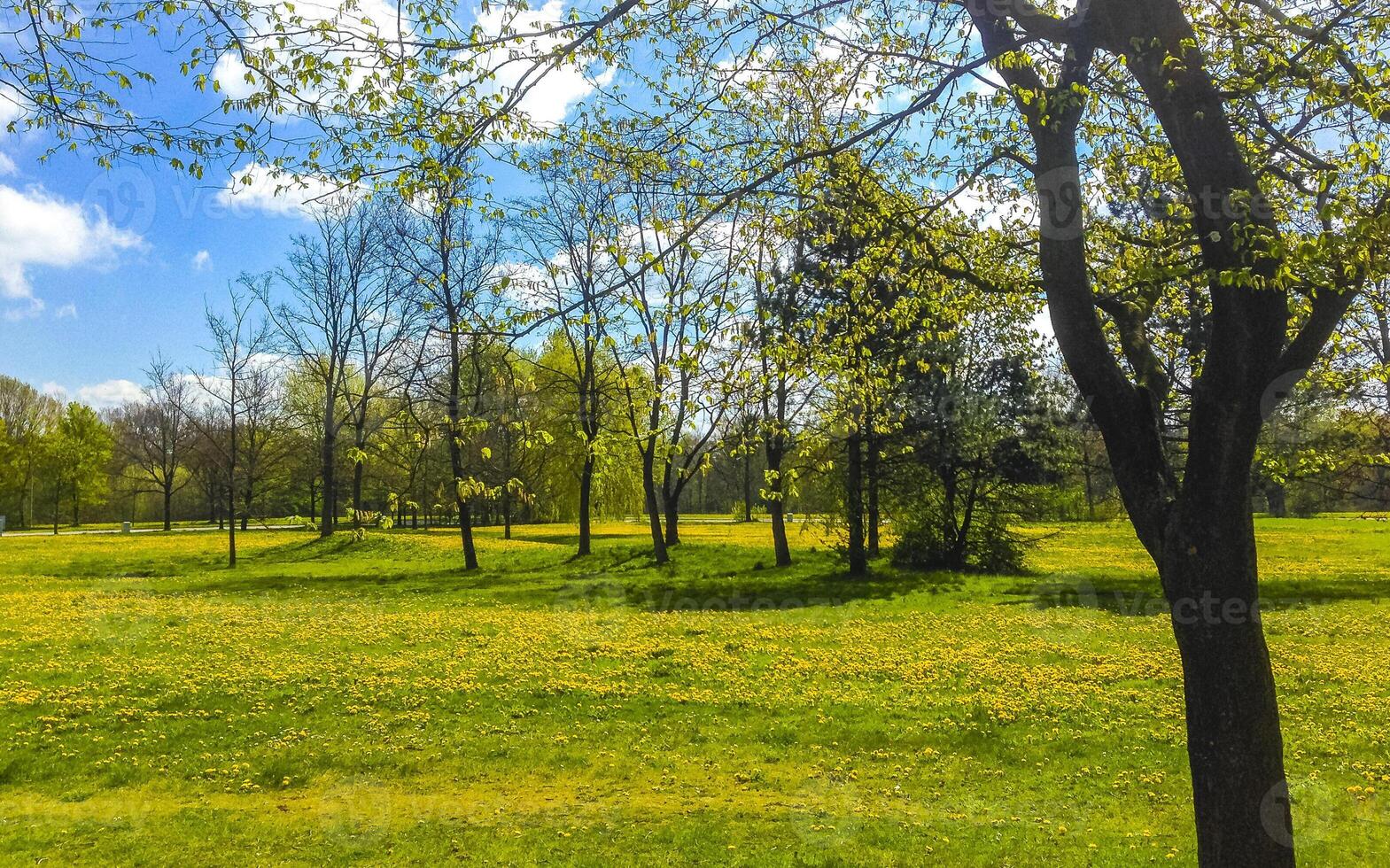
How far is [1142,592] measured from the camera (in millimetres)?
22438

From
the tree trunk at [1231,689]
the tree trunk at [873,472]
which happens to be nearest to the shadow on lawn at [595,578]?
the tree trunk at [873,472]

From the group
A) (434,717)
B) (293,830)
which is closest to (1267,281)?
(293,830)

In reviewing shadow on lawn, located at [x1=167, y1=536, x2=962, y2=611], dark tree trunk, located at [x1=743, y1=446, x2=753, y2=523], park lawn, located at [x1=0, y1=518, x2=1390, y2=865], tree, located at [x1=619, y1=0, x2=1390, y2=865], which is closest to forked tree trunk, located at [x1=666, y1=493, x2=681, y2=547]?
shadow on lawn, located at [x1=167, y1=536, x2=962, y2=611]

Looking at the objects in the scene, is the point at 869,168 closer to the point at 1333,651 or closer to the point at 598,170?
the point at 598,170

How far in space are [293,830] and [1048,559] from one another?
1211 inches

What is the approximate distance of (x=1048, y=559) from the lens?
3219cm

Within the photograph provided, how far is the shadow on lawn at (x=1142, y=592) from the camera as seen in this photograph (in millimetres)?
20188

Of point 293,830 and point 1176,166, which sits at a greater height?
point 1176,166

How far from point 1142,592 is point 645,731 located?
17.9 meters

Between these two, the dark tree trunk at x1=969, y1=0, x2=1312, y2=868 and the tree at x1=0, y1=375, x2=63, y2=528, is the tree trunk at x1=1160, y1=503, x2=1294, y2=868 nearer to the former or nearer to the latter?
the dark tree trunk at x1=969, y1=0, x2=1312, y2=868

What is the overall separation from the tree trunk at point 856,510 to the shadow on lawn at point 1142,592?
4.85 metres

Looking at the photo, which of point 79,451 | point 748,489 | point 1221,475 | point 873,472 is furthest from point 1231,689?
point 79,451

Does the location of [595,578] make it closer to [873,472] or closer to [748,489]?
[873,472]

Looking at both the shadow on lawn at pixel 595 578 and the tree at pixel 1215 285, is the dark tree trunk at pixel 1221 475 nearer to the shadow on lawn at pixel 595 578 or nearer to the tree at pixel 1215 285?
the tree at pixel 1215 285
